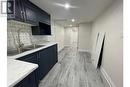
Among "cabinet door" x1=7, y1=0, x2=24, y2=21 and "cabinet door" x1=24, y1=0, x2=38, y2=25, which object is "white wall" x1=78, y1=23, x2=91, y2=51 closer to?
"cabinet door" x1=24, y1=0, x2=38, y2=25

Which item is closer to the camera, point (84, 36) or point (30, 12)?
point (30, 12)

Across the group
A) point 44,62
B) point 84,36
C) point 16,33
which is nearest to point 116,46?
point 44,62

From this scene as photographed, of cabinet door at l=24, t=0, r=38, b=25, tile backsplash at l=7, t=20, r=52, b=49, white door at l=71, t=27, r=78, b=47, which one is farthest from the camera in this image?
white door at l=71, t=27, r=78, b=47

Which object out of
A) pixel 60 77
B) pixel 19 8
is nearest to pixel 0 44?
pixel 19 8

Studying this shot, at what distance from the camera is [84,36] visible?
7.21 m

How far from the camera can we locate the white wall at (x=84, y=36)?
704 cm

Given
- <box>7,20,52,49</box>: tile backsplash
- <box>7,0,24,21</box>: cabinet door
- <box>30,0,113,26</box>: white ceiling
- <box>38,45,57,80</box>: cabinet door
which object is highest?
<box>30,0,113,26</box>: white ceiling

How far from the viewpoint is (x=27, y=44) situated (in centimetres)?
296

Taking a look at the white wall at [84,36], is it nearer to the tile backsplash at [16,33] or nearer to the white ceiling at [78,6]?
the white ceiling at [78,6]

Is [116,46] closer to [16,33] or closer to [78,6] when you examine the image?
[78,6]

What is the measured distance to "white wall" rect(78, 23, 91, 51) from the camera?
7.04m

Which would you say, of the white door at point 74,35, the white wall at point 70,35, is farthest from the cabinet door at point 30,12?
the white door at point 74,35

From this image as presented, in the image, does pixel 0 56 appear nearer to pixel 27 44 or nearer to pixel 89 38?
pixel 27 44

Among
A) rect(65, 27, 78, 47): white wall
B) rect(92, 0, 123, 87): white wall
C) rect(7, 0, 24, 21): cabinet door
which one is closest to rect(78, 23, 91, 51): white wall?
rect(65, 27, 78, 47): white wall
